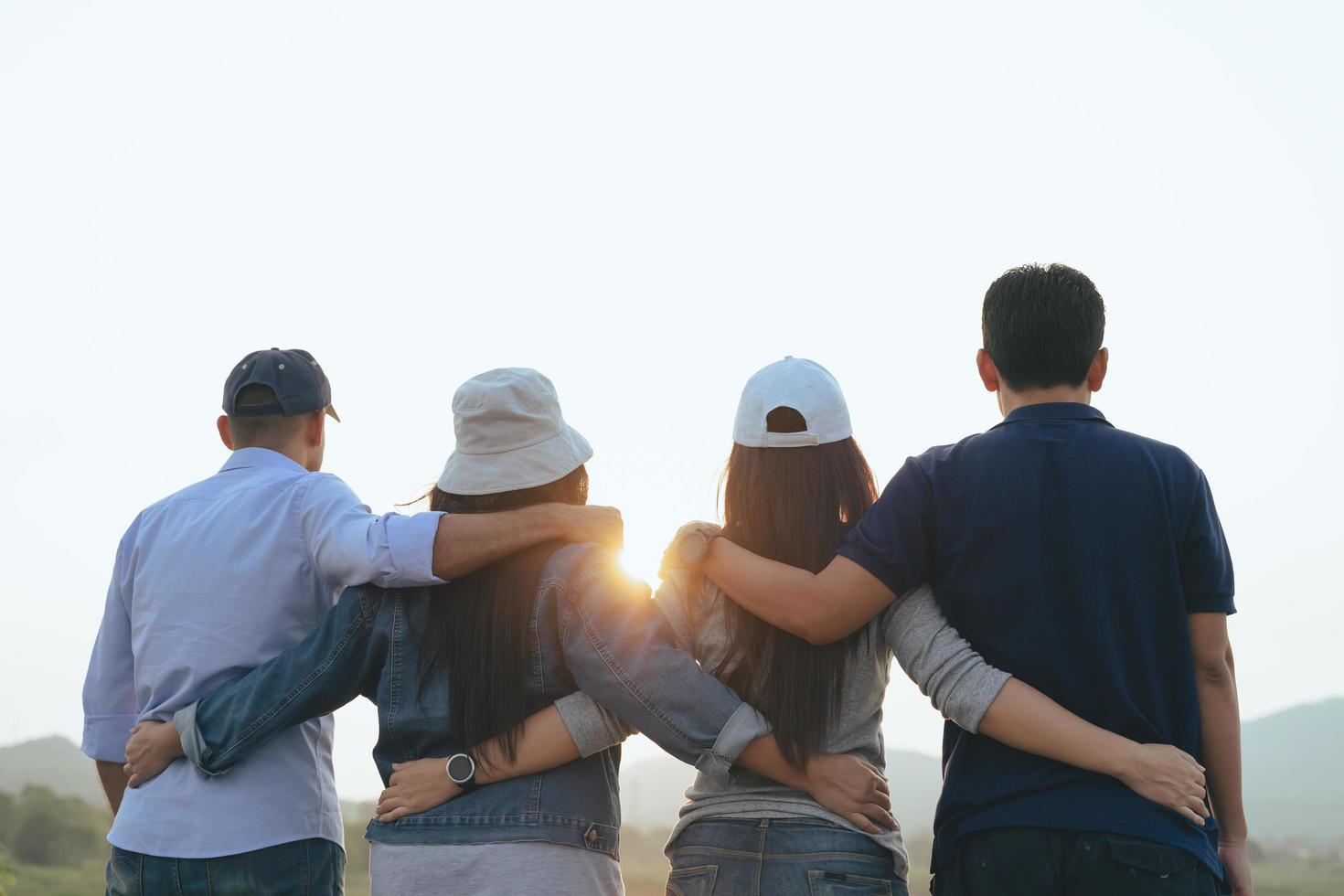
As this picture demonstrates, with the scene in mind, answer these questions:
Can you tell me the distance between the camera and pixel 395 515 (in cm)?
288

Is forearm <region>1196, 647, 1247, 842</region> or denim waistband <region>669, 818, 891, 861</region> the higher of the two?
forearm <region>1196, 647, 1247, 842</region>

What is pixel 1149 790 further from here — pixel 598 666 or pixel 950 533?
pixel 598 666

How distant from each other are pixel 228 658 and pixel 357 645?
49 cm

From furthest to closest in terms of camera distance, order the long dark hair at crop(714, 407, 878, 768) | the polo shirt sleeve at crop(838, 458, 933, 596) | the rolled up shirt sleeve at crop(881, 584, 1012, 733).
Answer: the long dark hair at crop(714, 407, 878, 768) < the polo shirt sleeve at crop(838, 458, 933, 596) < the rolled up shirt sleeve at crop(881, 584, 1012, 733)

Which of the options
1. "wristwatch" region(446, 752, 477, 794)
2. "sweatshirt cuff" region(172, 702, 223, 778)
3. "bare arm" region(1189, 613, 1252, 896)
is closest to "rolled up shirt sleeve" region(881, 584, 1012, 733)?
"bare arm" region(1189, 613, 1252, 896)

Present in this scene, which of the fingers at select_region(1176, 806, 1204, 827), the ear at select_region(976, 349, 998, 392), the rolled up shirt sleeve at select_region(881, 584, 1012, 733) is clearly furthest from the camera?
Result: the ear at select_region(976, 349, 998, 392)

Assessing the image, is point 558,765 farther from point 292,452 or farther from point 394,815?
point 292,452

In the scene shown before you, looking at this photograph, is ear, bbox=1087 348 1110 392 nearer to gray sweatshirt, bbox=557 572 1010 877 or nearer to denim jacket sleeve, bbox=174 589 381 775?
gray sweatshirt, bbox=557 572 1010 877

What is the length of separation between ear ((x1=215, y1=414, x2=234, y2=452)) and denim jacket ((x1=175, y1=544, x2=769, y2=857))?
2.78ft

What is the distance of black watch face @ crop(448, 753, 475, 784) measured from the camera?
266 cm

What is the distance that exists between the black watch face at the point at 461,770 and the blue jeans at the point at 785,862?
567 millimetres

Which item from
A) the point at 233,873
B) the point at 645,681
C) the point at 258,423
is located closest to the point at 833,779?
the point at 645,681

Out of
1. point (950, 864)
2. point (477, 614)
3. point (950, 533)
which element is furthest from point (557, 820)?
point (950, 533)

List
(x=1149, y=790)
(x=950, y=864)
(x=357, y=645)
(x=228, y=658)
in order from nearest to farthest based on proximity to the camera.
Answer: (x=1149, y=790) → (x=950, y=864) → (x=357, y=645) → (x=228, y=658)
